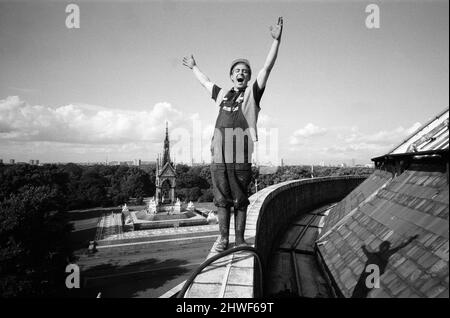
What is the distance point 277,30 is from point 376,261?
3.56m

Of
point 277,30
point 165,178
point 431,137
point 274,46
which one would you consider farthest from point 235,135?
point 165,178

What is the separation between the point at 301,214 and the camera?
34.2 ft

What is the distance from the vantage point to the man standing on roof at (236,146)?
11.2ft

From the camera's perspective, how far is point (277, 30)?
3.19 m

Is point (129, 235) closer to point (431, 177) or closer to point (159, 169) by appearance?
point (159, 169)

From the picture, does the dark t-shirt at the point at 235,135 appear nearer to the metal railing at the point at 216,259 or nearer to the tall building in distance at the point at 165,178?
the metal railing at the point at 216,259

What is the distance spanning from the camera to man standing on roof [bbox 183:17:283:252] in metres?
3.40

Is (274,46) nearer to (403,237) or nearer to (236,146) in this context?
(236,146)

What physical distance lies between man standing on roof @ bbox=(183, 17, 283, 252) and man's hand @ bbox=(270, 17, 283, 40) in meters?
0.42

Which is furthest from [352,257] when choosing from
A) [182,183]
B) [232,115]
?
[182,183]

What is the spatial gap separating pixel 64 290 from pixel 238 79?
1941 centimetres

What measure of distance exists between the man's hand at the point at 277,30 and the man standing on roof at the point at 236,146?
0.42 m

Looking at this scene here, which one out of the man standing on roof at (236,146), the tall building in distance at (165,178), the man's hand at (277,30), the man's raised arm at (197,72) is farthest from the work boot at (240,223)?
the tall building in distance at (165,178)

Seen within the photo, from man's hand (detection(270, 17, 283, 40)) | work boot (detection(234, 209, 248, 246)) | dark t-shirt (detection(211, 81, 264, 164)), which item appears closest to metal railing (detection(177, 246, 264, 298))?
work boot (detection(234, 209, 248, 246))
